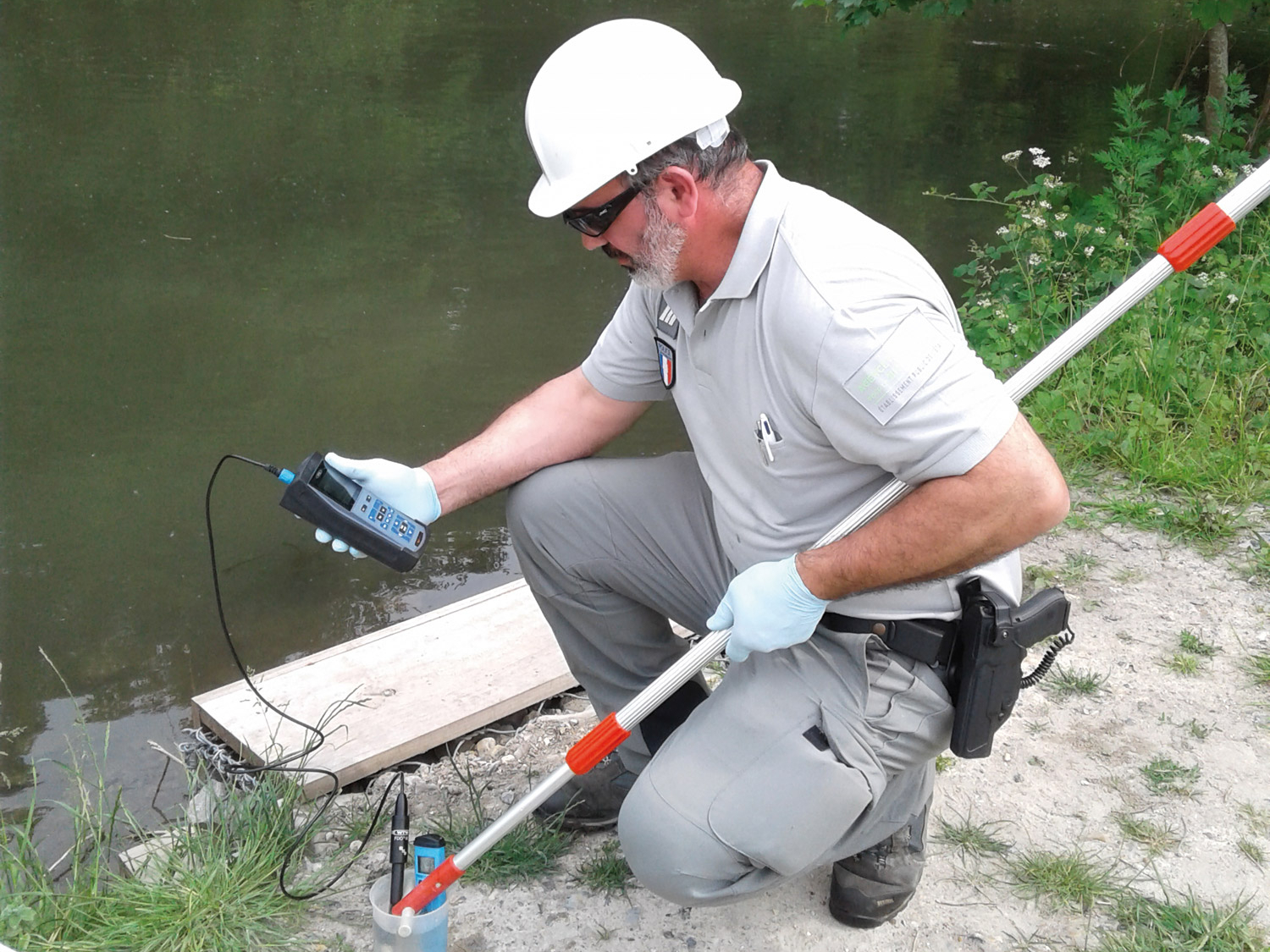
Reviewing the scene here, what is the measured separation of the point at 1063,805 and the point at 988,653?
0.68 m

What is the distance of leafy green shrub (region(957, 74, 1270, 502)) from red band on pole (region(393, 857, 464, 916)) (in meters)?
2.64

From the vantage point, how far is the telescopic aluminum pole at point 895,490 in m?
1.94

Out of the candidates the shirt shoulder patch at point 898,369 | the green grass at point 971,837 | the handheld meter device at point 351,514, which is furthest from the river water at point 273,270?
the green grass at point 971,837

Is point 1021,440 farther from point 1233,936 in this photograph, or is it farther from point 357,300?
point 357,300

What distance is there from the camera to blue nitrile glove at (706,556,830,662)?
6.47ft

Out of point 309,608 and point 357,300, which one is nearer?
point 309,608

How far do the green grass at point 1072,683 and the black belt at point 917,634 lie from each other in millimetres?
909

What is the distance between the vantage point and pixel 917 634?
6.84ft

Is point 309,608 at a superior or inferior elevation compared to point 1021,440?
inferior

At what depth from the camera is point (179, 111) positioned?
8266 mm

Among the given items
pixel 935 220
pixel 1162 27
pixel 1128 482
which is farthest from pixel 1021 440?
pixel 1162 27

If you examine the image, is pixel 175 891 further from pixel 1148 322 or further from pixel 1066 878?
pixel 1148 322

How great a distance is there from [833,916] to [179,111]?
769cm

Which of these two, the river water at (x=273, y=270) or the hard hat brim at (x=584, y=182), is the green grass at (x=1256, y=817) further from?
the river water at (x=273, y=270)
